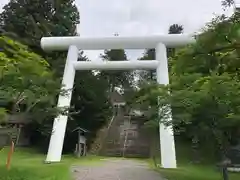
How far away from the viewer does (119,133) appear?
2809 cm

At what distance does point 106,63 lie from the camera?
60.4 ft

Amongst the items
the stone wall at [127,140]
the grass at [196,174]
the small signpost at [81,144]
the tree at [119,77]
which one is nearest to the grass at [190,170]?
the grass at [196,174]

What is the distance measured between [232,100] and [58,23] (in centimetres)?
1797

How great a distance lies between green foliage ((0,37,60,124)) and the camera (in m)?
9.38

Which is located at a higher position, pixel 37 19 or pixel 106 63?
pixel 37 19

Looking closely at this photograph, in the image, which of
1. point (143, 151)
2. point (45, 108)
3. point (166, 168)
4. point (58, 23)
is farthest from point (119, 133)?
point (45, 108)

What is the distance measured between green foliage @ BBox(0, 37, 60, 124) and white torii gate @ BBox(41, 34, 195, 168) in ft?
15.8

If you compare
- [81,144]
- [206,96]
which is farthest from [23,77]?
[81,144]

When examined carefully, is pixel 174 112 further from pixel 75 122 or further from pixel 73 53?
pixel 75 122

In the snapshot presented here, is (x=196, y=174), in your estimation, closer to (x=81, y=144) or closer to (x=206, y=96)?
(x=206, y=96)

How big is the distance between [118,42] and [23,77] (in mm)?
8011

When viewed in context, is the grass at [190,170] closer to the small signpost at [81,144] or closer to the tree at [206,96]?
the tree at [206,96]

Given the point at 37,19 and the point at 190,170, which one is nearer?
the point at 190,170

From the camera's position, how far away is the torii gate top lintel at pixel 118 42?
17.3m
